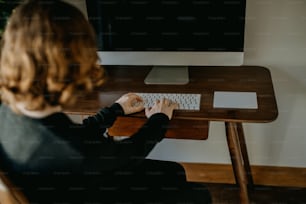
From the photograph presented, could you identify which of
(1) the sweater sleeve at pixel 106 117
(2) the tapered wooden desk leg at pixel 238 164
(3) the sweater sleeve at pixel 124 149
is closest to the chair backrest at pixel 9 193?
(3) the sweater sleeve at pixel 124 149

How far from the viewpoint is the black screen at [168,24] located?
1394 mm

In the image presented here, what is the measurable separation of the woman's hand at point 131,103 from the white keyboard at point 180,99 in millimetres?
25

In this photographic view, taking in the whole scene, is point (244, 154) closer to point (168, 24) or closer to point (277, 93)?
point (277, 93)

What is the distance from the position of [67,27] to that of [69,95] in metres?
0.15

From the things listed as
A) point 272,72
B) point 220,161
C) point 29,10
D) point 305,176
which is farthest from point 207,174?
point 29,10

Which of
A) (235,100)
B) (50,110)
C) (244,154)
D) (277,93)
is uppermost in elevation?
(50,110)

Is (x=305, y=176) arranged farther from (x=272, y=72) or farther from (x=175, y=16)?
(x=175, y=16)

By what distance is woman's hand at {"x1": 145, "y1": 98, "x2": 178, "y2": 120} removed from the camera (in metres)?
1.22

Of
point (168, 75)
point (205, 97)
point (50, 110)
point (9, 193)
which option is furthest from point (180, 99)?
point (9, 193)

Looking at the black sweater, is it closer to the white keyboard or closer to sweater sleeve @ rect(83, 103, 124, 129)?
sweater sleeve @ rect(83, 103, 124, 129)

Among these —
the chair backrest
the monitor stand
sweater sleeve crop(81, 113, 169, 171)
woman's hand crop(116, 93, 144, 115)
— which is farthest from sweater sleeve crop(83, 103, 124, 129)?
the chair backrest

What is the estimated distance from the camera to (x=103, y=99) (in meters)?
1.41

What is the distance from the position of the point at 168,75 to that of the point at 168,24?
0.21 metres

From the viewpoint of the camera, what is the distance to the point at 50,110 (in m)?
0.92
